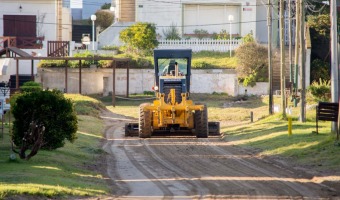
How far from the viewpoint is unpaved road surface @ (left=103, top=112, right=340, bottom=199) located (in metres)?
19.3

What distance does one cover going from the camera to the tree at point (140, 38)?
6338cm

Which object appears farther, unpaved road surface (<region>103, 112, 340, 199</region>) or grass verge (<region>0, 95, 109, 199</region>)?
unpaved road surface (<region>103, 112, 340, 199</region>)

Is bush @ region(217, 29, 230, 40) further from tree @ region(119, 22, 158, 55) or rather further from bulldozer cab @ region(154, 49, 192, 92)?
bulldozer cab @ region(154, 49, 192, 92)

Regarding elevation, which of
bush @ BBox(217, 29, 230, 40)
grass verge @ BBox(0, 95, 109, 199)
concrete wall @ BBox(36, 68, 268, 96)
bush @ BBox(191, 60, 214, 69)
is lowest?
grass verge @ BBox(0, 95, 109, 199)

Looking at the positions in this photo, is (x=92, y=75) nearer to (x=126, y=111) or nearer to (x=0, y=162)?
(x=126, y=111)

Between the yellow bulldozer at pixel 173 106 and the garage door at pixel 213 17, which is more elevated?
the garage door at pixel 213 17

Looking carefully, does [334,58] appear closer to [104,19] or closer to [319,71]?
[319,71]

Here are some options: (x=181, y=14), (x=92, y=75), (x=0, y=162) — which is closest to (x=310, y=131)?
(x=0, y=162)

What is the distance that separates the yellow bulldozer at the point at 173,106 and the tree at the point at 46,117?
24.7 ft

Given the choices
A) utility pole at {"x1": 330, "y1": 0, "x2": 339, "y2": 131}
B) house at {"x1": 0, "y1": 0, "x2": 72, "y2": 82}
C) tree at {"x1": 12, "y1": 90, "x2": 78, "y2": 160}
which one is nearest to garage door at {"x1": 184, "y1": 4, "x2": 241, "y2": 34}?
house at {"x1": 0, "y1": 0, "x2": 72, "y2": 82}

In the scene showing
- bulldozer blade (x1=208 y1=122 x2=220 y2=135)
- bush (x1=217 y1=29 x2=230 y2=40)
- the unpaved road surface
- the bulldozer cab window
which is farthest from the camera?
bush (x1=217 y1=29 x2=230 y2=40)

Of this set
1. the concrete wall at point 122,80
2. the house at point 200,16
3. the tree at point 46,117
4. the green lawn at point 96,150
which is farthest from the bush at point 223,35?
the tree at point 46,117

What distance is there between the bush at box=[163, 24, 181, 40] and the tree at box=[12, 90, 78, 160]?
40.9 m

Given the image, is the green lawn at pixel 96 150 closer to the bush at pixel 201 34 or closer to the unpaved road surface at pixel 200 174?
the unpaved road surface at pixel 200 174
